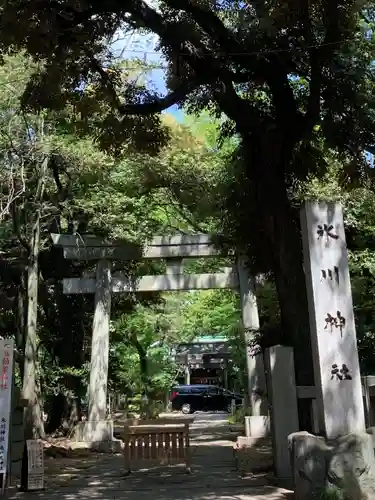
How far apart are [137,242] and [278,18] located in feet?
26.1

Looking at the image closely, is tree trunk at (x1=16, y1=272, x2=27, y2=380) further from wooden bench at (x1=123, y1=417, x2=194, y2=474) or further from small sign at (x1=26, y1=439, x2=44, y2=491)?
small sign at (x1=26, y1=439, x2=44, y2=491)

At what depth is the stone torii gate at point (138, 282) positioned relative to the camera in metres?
13.9

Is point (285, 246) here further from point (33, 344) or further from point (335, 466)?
point (33, 344)

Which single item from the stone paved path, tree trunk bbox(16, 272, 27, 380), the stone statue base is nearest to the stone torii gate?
tree trunk bbox(16, 272, 27, 380)

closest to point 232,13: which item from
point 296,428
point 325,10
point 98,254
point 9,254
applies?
point 325,10

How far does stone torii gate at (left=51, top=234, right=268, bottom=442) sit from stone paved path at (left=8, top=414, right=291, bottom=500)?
3.49 metres

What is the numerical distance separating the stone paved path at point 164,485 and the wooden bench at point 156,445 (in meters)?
0.22

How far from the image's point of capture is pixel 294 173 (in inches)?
356

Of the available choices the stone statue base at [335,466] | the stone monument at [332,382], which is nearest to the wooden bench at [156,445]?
the stone monument at [332,382]

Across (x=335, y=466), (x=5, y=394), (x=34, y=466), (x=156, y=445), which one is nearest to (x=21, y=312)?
(x=156, y=445)

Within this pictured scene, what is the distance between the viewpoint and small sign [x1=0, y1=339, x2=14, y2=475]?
607 centimetres

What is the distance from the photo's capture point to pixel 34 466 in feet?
24.4

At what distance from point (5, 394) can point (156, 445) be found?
3.06m

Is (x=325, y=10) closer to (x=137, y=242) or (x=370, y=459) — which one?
(x=370, y=459)
